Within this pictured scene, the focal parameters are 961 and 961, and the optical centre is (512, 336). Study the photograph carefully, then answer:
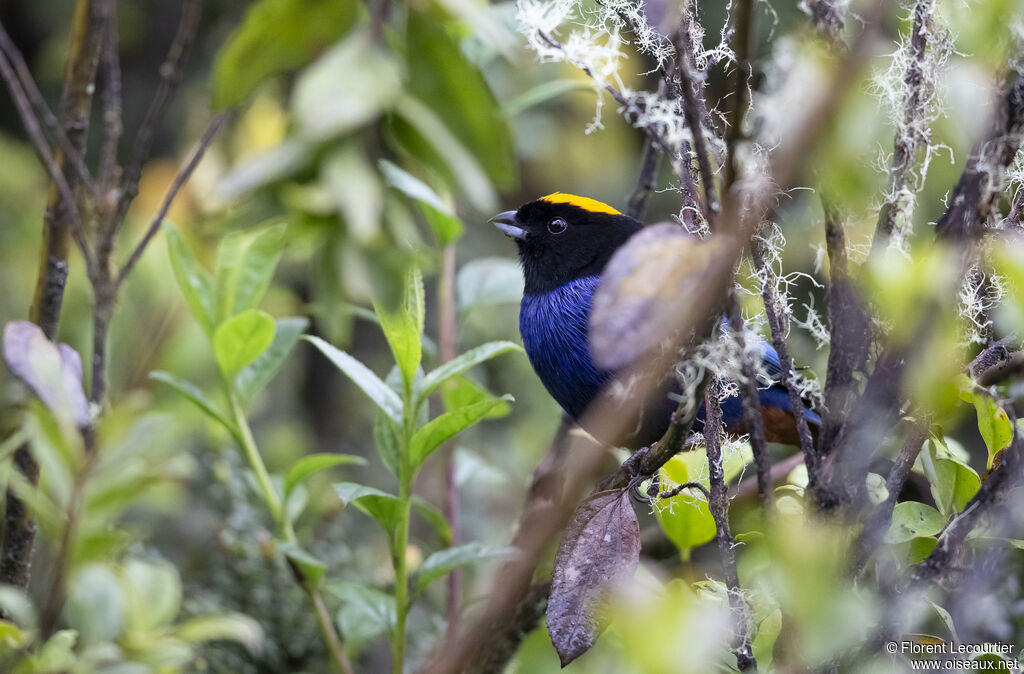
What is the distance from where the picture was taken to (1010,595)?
1449 mm

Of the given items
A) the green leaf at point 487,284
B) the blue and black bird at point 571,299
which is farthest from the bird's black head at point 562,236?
the green leaf at point 487,284

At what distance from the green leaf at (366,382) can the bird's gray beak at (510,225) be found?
1.08m

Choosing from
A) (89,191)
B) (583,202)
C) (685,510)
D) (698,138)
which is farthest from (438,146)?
(583,202)

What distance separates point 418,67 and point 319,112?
0.41 feet

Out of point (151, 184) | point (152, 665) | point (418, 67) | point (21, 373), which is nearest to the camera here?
point (418, 67)

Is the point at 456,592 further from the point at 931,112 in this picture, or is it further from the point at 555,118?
the point at 555,118

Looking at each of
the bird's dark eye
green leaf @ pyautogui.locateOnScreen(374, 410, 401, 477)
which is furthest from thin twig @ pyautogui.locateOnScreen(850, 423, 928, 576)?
the bird's dark eye

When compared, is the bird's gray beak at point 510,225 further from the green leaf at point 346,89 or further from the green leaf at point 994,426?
the green leaf at point 346,89

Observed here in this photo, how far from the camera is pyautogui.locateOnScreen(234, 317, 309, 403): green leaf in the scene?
1484 mm

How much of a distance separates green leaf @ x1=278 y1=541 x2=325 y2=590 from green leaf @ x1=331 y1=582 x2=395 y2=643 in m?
0.04

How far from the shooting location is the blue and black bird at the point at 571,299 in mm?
2072

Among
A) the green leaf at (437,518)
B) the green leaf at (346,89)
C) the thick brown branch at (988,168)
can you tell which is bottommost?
the green leaf at (437,518)

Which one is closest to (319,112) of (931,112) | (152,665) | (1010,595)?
(931,112)

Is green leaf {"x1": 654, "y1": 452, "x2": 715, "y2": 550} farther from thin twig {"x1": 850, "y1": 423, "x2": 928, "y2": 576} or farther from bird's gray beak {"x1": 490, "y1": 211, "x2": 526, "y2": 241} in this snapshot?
bird's gray beak {"x1": 490, "y1": 211, "x2": 526, "y2": 241}
